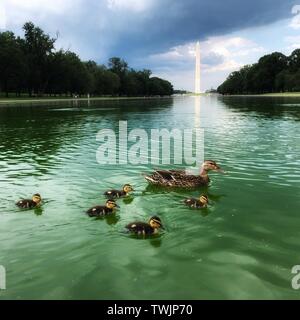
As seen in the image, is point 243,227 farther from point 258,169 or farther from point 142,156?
point 142,156

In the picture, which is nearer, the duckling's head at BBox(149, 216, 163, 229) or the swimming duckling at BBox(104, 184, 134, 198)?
the duckling's head at BBox(149, 216, 163, 229)

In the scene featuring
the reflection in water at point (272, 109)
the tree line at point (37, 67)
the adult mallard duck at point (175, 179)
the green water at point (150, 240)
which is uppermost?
the tree line at point (37, 67)

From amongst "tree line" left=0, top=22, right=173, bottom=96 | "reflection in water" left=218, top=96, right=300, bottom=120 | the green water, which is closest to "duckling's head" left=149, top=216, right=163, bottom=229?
the green water

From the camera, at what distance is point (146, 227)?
392 inches

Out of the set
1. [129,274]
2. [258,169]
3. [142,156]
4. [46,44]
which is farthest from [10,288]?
[46,44]

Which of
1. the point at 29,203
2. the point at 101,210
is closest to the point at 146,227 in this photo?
the point at 101,210

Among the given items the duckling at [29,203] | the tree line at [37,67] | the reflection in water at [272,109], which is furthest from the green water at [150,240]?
the tree line at [37,67]

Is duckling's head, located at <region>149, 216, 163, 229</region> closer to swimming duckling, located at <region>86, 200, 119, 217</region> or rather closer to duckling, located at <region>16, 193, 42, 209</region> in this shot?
swimming duckling, located at <region>86, 200, 119, 217</region>

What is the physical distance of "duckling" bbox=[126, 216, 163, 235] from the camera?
992cm

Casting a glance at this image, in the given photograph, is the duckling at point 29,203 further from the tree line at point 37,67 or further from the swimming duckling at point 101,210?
the tree line at point 37,67

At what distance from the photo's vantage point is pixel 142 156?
20.3 meters

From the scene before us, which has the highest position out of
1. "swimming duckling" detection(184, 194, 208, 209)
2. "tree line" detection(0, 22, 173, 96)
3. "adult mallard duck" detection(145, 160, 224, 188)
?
"tree line" detection(0, 22, 173, 96)

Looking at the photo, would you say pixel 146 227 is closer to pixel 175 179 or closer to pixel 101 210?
pixel 101 210

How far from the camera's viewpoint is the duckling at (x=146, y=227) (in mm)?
9922
